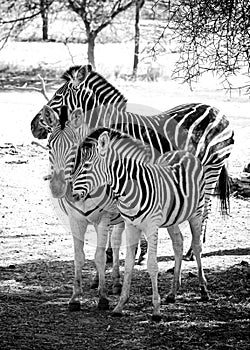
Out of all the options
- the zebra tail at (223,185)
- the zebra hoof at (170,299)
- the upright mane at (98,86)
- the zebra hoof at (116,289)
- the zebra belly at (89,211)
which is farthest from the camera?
the zebra tail at (223,185)

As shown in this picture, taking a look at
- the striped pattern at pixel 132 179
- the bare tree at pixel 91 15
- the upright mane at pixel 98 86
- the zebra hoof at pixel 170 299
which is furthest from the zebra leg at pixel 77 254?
the bare tree at pixel 91 15

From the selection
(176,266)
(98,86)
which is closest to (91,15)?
(98,86)

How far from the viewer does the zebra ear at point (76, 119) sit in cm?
607

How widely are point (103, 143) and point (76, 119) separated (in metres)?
0.69

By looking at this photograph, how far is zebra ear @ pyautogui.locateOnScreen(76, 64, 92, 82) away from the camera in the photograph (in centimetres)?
703

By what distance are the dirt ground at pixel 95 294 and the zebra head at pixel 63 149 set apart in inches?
39.8

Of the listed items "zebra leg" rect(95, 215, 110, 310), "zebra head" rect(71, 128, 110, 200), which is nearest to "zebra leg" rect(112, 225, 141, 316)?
"zebra leg" rect(95, 215, 110, 310)

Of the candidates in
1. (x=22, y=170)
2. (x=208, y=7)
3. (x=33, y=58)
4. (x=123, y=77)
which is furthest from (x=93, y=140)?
(x=33, y=58)

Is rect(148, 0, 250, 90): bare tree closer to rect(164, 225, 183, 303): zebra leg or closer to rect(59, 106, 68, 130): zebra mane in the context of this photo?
rect(59, 106, 68, 130): zebra mane

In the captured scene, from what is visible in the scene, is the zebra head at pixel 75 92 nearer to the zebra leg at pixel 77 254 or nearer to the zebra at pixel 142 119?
the zebra at pixel 142 119

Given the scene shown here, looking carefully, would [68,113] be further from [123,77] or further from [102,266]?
[123,77]

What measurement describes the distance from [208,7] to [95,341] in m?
3.15

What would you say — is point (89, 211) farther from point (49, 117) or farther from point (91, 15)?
point (91, 15)

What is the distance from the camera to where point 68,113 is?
6434 millimetres
